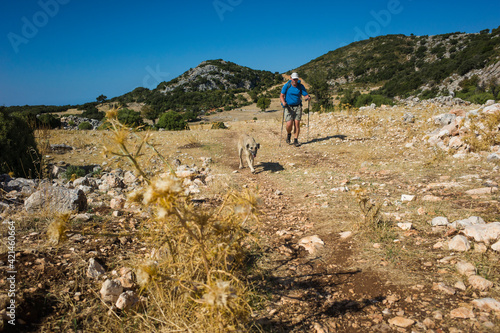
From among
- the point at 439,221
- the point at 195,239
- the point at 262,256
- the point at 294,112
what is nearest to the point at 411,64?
the point at 294,112

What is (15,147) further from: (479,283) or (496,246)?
(496,246)

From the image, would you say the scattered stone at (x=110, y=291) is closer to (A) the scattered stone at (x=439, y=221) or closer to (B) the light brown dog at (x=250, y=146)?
(A) the scattered stone at (x=439, y=221)

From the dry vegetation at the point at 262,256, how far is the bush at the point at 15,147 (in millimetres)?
3561

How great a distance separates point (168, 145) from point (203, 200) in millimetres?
6268

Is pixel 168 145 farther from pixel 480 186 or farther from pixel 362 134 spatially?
pixel 480 186

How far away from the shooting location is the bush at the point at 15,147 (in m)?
5.61

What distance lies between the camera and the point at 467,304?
179 cm

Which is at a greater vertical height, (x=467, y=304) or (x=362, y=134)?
(x=362, y=134)

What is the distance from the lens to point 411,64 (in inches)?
1852

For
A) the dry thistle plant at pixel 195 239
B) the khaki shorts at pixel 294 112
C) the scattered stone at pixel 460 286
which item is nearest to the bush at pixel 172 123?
the khaki shorts at pixel 294 112

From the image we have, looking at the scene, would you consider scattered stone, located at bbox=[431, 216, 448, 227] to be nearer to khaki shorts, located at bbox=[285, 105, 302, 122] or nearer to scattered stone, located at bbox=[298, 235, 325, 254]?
scattered stone, located at bbox=[298, 235, 325, 254]

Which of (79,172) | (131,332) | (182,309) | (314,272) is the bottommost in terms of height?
(314,272)

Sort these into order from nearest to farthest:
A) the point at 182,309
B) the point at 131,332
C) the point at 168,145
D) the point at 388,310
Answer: the point at 182,309
the point at 131,332
the point at 388,310
the point at 168,145

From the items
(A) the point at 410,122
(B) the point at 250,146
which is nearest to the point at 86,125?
(B) the point at 250,146
